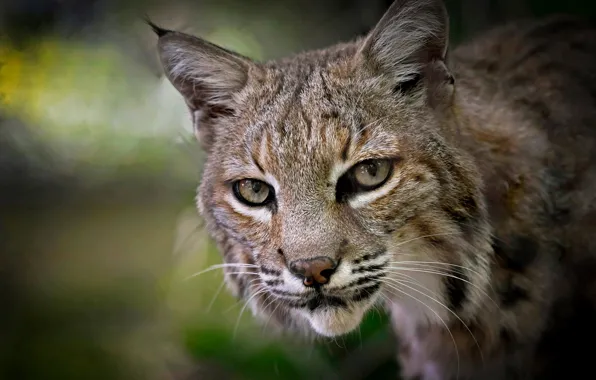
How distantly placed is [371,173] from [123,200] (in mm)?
577

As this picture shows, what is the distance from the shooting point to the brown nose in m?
0.77

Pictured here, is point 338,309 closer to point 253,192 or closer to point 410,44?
point 253,192

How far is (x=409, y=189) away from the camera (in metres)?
0.86

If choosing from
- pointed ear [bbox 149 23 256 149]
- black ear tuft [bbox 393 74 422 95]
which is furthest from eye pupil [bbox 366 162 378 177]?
pointed ear [bbox 149 23 256 149]

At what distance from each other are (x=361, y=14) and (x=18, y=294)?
86 centimetres

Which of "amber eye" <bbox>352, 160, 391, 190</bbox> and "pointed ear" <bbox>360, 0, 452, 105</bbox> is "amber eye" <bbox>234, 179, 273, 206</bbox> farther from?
"pointed ear" <bbox>360, 0, 452, 105</bbox>

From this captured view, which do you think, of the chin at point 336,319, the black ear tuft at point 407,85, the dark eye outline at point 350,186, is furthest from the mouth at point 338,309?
the black ear tuft at point 407,85

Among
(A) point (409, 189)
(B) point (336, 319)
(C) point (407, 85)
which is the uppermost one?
(C) point (407, 85)

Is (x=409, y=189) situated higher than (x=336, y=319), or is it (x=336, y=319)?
(x=409, y=189)

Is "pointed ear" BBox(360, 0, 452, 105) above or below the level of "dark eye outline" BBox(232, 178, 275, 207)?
above

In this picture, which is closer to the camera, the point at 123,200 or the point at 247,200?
the point at 247,200

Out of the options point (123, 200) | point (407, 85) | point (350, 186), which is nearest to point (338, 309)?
point (350, 186)

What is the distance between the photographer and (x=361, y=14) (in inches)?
45.0

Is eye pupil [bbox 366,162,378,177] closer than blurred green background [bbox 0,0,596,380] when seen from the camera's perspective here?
Yes
